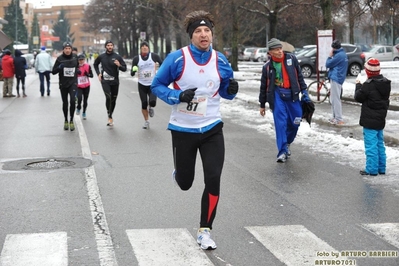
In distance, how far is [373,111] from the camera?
375 inches

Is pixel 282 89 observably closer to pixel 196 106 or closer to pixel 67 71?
pixel 196 106

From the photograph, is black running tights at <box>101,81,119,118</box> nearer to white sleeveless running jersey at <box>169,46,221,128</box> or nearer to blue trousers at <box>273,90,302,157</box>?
blue trousers at <box>273,90,302,157</box>

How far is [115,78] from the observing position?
15.8 metres

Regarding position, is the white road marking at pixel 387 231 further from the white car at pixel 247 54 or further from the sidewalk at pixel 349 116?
the white car at pixel 247 54

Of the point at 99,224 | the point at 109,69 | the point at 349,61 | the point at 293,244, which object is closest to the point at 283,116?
the point at 99,224

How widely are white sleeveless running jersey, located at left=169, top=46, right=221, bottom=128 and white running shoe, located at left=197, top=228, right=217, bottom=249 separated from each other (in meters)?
0.87

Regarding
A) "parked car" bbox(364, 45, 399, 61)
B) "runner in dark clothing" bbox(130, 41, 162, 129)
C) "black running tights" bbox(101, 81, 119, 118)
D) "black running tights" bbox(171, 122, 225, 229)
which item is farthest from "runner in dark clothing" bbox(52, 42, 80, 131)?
"parked car" bbox(364, 45, 399, 61)

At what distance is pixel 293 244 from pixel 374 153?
12.3ft

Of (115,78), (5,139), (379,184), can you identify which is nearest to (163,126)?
(115,78)

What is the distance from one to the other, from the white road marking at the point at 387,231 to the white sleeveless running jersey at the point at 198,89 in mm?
1813

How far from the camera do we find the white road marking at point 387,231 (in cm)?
623

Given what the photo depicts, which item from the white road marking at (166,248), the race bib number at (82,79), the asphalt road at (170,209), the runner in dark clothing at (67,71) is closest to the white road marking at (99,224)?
the asphalt road at (170,209)

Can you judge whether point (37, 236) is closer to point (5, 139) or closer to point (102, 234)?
point (102, 234)

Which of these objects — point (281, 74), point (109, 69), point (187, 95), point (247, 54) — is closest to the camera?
point (187, 95)
